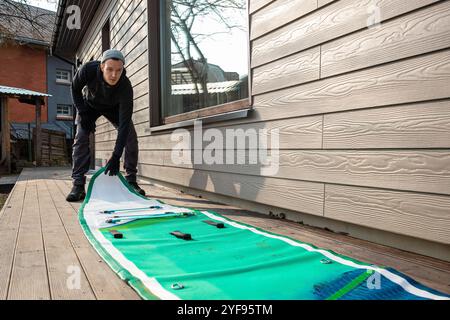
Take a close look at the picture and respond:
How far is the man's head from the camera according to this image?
112 inches

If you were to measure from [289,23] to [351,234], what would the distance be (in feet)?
4.16

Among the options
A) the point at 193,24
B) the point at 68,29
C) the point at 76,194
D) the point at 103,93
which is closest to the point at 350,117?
the point at 103,93

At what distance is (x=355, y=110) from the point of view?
5.90ft

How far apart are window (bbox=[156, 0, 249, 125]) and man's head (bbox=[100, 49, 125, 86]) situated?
83 cm

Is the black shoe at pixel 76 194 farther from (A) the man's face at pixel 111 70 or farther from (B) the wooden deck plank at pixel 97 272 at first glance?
(A) the man's face at pixel 111 70

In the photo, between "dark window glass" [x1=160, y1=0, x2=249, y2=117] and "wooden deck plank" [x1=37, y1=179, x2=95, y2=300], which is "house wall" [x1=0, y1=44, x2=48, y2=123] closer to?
"dark window glass" [x1=160, y1=0, x2=249, y2=117]

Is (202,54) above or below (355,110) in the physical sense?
above

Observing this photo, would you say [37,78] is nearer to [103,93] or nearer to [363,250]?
[103,93]

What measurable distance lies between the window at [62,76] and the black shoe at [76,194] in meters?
16.2

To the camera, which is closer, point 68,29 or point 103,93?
point 103,93

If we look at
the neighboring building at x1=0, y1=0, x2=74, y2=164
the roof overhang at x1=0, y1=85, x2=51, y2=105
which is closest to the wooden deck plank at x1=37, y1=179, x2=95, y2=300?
the roof overhang at x1=0, y1=85, x2=51, y2=105

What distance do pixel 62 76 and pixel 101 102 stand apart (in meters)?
16.6
